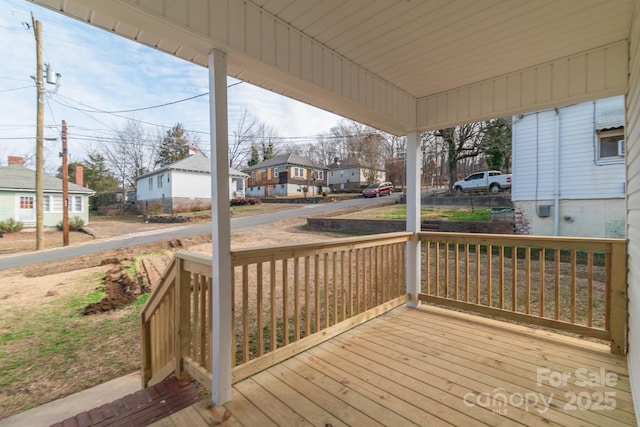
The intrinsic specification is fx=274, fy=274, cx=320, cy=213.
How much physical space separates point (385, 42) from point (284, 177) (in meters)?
23.1

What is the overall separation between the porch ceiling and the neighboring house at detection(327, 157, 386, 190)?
21.9 meters

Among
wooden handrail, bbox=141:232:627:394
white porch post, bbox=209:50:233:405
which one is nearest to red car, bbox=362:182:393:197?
wooden handrail, bbox=141:232:627:394

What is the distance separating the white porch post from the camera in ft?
5.68

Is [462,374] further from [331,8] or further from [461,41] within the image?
[331,8]

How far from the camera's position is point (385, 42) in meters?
2.28

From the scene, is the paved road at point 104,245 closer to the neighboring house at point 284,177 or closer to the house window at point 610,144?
the house window at point 610,144

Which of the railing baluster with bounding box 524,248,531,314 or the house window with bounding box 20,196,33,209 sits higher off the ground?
the house window with bounding box 20,196,33,209

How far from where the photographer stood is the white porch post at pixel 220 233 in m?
1.73

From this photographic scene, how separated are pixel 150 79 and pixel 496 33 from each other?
1199cm

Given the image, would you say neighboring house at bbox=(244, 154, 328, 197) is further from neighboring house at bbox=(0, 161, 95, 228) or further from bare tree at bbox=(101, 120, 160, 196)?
neighboring house at bbox=(0, 161, 95, 228)

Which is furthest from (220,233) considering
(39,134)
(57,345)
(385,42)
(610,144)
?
(39,134)

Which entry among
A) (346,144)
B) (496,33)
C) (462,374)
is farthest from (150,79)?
(346,144)

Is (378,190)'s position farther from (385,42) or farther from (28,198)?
(28,198)

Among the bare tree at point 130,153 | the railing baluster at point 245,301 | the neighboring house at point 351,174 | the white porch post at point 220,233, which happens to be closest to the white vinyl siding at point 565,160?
the railing baluster at point 245,301
